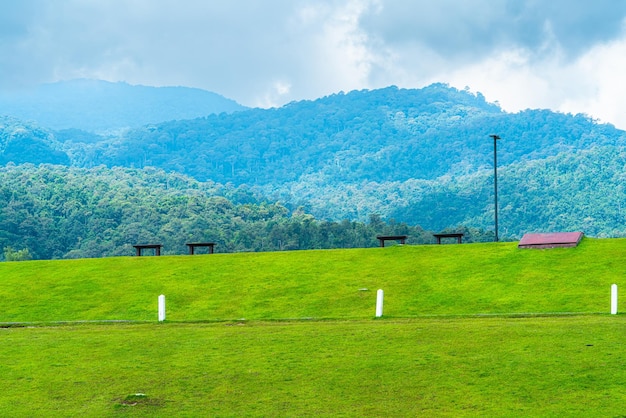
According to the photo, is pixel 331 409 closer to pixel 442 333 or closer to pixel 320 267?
pixel 442 333

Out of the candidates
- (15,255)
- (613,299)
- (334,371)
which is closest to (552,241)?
(613,299)

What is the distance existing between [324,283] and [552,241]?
375 inches

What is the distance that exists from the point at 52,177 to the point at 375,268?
13346cm

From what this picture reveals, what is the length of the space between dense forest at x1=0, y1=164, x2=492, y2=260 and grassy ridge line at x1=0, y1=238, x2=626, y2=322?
2471 inches

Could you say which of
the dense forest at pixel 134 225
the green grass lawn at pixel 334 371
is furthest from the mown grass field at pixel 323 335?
the dense forest at pixel 134 225

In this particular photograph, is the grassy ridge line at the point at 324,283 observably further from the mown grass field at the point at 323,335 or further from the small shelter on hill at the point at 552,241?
the small shelter on hill at the point at 552,241

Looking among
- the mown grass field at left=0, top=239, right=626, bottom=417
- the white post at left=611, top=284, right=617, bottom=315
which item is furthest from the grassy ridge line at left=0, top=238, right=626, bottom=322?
the white post at left=611, top=284, right=617, bottom=315

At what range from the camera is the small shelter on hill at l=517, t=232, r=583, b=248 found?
35.2m

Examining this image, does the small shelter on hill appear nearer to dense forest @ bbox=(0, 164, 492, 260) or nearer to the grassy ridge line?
the grassy ridge line

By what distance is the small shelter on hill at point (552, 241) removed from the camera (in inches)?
1384

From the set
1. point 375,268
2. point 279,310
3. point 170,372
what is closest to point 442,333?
point 170,372

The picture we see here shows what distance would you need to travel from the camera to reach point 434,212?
156750mm

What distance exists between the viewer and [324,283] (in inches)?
1314

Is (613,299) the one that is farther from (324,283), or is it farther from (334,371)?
(324,283)
